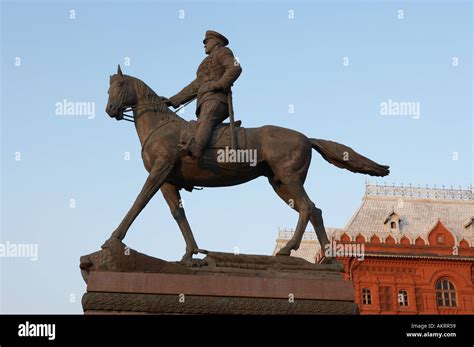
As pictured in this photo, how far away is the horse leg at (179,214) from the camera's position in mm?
10219

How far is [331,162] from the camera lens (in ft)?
36.4

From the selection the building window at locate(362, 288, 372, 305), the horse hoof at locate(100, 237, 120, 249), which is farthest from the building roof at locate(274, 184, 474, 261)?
the horse hoof at locate(100, 237, 120, 249)

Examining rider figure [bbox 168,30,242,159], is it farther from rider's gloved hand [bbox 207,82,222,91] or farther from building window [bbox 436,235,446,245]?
building window [bbox 436,235,446,245]

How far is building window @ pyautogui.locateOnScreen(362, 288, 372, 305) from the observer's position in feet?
134

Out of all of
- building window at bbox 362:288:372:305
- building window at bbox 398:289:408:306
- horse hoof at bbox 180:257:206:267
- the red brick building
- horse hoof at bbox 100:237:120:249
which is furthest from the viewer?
Answer: building window at bbox 398:289:408:306

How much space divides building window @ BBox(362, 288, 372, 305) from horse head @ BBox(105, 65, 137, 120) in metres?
33.2

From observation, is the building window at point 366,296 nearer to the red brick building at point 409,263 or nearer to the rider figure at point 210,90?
the red brick building at point 409,263

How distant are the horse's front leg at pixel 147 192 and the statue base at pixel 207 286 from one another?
277mm

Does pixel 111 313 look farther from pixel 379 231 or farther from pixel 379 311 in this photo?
pixel 379 231

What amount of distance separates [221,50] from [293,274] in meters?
4.05

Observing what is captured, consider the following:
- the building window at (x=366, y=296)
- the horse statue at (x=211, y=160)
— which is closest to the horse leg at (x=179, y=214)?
the horse statue at (x=211, y=160)

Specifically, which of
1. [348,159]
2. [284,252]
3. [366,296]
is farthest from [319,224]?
[366,296]
